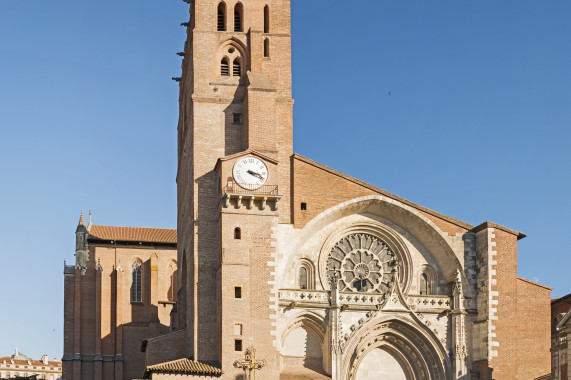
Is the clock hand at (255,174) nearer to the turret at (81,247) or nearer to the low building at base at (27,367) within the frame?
the turret at (81,247)

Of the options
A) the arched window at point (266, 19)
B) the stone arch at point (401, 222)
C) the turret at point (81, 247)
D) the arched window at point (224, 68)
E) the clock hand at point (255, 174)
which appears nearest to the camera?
the clock hand at point (255, 174)

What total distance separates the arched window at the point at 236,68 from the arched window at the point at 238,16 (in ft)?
5.99

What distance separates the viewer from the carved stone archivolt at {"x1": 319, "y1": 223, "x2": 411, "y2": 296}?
165 ft

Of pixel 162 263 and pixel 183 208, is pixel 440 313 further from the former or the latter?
pixel 162 263

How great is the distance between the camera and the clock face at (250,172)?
4750 cm

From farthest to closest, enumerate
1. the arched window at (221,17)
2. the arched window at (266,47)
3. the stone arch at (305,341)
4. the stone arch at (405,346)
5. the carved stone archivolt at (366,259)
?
the arched window at (221,17), the arched window at (266,47), the carved stone archivolt at (366,259), the stone arch at (405,346), the stone arch at (305,341)

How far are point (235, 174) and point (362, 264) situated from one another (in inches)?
318

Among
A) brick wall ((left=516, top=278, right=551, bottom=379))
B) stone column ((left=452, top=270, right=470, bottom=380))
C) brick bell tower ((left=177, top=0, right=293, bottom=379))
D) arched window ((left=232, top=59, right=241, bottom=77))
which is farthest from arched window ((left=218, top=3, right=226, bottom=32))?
brick wall ((left=516, top=278, right=551, bottom=379))

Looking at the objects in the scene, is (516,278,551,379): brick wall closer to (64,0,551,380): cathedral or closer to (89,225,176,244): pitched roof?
(64,0,551,380): cathedral

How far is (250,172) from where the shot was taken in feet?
157

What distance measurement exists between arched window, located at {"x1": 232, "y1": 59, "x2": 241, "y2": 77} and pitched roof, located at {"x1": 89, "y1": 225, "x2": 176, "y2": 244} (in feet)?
88.9

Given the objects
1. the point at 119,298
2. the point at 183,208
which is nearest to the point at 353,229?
the point at 183,208

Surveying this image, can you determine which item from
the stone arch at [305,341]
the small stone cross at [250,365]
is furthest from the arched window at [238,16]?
the small stone cross at [250,365]

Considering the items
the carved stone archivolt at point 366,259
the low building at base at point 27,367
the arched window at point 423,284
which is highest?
the carved stone archivolt at point 366,259
